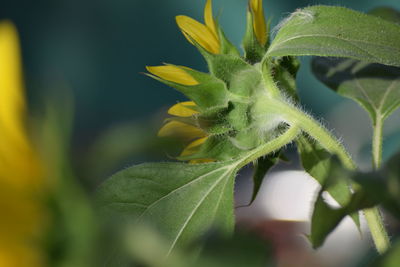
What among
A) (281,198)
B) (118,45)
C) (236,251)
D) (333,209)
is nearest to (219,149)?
(333,209)

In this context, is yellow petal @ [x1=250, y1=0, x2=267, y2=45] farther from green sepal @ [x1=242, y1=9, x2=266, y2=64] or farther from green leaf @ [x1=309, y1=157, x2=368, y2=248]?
green leaf @ [x1=309, y1=157, x2=368, y2=248]

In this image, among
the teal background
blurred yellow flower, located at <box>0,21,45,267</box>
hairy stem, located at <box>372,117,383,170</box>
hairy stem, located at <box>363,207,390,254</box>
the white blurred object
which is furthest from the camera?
the teal background

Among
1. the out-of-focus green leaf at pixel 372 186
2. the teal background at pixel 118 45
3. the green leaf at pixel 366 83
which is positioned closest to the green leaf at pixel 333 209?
the out-of-focus green leaf at pixel 372 186

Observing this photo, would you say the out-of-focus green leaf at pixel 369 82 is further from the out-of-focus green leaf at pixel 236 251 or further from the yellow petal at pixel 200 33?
the out-of-focus green leaf at pixel 236 251

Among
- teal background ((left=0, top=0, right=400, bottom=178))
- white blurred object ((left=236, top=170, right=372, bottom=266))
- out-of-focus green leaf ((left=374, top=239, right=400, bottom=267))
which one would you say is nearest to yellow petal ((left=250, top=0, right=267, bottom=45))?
out-of-focus green leaf ((left=374, top=239, right=400, bottom=267))

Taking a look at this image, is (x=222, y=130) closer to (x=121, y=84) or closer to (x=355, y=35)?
(x=355, y=35)

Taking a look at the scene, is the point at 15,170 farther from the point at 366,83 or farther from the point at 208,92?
the point at 366,83

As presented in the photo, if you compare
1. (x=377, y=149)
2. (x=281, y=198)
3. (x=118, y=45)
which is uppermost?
(x=377, y=149)
